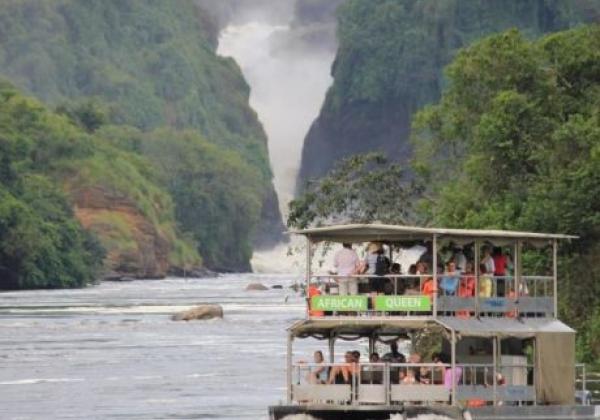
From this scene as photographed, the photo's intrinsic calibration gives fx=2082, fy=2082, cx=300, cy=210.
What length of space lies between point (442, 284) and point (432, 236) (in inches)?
44.2

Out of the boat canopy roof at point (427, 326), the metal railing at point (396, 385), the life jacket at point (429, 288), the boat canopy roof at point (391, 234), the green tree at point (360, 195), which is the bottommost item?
the metal railing at point (396, 385)

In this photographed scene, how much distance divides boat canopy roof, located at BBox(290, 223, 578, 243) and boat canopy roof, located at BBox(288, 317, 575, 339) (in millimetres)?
1687

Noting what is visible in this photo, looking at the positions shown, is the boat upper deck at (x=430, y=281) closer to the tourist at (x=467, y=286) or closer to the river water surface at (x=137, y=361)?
the tourist at (x=467, y=286)

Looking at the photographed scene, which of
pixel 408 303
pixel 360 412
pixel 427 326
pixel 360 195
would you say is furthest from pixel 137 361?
pixel 427 326

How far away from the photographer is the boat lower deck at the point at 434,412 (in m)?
40.7

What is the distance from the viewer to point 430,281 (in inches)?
1640

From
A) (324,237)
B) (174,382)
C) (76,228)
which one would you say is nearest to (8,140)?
(76,228)

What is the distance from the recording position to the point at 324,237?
42812mm

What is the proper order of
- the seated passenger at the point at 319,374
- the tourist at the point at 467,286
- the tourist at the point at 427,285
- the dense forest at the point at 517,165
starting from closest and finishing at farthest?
the tourist at the point at 427,285
the seated passenger at the point at 319,374
the tourist at the point at 467,286
the dense forest at the point at 517,165

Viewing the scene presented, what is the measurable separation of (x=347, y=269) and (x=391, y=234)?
3.78 ft

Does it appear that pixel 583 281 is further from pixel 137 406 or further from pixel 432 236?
pixel 432 236

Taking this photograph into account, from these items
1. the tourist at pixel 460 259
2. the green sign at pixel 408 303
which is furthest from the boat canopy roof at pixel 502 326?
the tourist at pixel 460 259

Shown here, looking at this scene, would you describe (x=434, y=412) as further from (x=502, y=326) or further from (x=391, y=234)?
(x=391, y=234)

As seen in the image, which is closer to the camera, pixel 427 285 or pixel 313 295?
pixel 427 285
